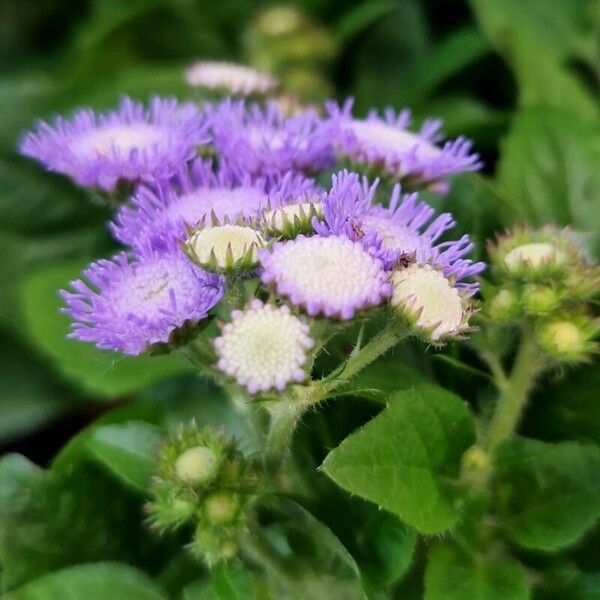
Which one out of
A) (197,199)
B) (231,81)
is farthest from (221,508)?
(231,81)

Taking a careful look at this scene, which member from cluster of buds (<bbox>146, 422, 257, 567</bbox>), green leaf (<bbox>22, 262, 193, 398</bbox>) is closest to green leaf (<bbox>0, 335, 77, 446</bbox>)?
green leaf (<bbox>22, 262, 193, 398</bbox>)

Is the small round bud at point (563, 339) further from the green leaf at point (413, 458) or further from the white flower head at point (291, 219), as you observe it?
the white flower head at point (291, 219)

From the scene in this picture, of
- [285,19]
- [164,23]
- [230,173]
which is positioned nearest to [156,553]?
[230,173]

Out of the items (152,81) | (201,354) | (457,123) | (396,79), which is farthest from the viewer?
(396,79)

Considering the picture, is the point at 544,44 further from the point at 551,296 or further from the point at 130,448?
the point at 130,448

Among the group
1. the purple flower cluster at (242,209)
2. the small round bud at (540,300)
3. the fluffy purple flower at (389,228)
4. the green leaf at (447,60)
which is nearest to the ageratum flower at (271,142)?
the purple flower cluster at (242,209)

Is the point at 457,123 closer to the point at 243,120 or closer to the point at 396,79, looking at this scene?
the point at 396,79
